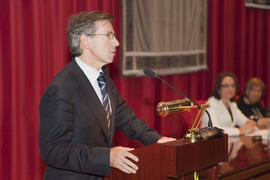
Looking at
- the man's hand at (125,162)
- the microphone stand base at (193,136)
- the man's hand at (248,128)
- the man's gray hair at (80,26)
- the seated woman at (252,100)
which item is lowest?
the man's hand at (248,128)

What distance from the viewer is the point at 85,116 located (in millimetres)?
2164

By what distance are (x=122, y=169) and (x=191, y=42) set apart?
393cm

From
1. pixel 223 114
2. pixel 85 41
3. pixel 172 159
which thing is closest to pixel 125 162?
pixel 172 159

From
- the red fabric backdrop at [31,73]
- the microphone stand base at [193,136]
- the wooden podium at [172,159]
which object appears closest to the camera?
the wooden podium at [172,159]

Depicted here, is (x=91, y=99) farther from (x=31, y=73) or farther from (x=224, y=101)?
(x=224, y=101)

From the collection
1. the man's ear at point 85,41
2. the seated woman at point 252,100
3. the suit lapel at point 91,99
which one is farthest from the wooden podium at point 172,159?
the seated woman at point 252,100

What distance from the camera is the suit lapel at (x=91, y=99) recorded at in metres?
2.21

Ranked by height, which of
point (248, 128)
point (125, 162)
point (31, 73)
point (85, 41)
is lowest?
point (248, 128)

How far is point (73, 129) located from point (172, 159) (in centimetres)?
57

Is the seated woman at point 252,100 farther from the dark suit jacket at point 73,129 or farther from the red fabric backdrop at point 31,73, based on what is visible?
the dark suit jacket at point 73,129

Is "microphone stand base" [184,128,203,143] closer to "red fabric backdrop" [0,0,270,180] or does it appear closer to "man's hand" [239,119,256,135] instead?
"red fabric backdrop" [0,0,270,180]

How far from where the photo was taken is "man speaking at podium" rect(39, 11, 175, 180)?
2.01 meters

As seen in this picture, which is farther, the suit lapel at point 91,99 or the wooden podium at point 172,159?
the suit lapel at point 91,99

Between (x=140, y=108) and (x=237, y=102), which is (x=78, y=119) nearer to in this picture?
(x=140, y=108)
